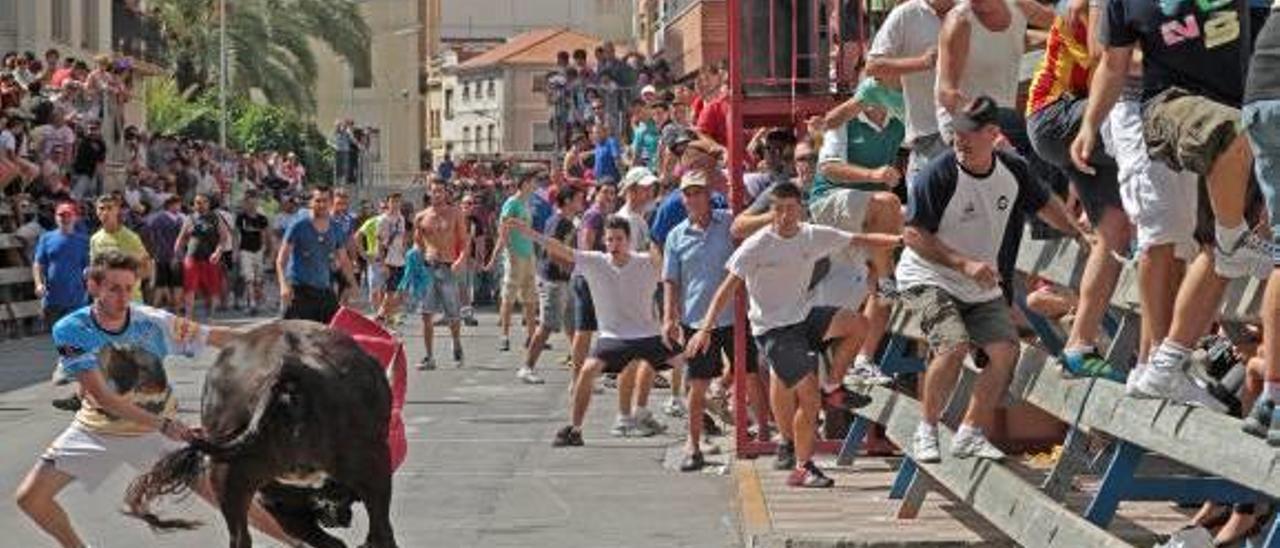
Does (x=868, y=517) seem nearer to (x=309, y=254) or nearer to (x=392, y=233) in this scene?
(x=309, y=254)

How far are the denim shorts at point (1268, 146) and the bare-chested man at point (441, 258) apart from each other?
16.8 m

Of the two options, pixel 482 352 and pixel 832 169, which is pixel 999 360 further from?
pixel 482 352

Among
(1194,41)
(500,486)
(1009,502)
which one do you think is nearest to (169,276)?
(500,486)

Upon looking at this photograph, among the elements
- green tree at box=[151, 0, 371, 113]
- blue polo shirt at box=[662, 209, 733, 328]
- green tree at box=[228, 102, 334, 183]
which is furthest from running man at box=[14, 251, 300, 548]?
green tree at box=[228, 102, 334, 183]

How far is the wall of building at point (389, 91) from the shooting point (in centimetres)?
11019

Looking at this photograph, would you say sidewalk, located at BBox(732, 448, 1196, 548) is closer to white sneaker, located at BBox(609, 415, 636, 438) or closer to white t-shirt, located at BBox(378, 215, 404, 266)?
white sneaker, located at BBox(609, 415, 636, 438)

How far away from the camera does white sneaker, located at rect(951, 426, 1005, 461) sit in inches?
409

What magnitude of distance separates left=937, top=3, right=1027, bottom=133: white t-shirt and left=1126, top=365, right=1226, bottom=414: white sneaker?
3.30 m

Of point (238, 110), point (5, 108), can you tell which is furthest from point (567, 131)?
point (238, 110)

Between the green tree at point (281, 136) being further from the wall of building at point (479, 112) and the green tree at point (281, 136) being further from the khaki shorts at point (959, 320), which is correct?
the khaki shorts at point (959, 320)

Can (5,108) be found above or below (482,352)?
above

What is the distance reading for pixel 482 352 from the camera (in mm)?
26844

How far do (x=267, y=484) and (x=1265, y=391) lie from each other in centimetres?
374

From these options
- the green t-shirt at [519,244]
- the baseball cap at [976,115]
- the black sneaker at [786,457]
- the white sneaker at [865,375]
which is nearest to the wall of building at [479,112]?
the green t-shirt at [519,244]
